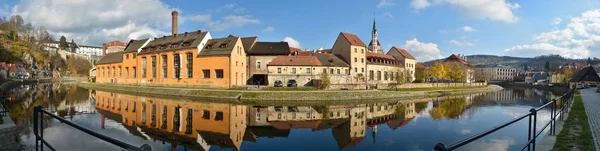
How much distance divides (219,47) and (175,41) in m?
13.7

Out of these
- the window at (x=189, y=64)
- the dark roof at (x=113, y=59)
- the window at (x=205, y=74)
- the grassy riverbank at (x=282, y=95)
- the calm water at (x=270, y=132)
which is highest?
the dark roof at (x=113, y=59)

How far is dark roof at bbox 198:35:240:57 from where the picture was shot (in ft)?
158

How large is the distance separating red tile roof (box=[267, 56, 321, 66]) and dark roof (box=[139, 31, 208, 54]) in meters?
13.1

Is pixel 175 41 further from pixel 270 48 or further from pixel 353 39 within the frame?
pixel 353 39

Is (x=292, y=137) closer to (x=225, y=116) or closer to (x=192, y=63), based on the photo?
(x=225, y=116)

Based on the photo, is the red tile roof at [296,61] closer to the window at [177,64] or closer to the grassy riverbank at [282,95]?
the grassy riverbank at [282,95]

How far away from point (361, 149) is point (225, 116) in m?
12.7

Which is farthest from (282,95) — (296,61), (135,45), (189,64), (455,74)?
(455,74)

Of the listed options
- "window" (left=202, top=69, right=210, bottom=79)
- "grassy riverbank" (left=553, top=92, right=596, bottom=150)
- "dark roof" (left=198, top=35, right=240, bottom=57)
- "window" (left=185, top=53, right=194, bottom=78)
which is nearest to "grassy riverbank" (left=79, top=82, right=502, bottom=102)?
"window" (left=202, top=69, right=210, bottom=79)

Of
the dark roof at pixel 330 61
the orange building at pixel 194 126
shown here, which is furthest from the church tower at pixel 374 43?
the orange building at pixel 194 126

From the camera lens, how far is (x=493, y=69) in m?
178

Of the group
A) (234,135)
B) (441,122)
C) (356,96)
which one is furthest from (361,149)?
(356,96)

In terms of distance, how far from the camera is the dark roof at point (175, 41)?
2126 inches

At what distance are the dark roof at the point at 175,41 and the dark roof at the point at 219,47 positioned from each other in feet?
5.79
